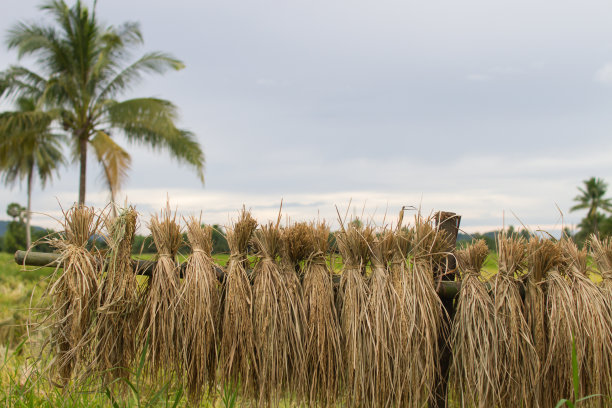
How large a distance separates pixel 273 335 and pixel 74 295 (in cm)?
84

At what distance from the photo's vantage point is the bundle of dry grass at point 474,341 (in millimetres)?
1919

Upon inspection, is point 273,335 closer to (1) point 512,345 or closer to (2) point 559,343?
(1) point 512,345

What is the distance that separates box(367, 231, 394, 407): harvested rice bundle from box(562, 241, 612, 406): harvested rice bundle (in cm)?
80

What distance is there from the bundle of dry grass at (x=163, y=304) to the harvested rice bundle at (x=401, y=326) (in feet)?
3.04

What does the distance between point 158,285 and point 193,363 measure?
0.37 meters

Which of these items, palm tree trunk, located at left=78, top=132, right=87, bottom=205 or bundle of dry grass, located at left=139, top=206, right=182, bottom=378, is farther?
palm tree trunk, located at left=78, top=132, right=87, bottom=205

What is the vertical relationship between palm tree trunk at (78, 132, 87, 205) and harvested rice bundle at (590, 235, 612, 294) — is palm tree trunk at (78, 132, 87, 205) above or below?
above

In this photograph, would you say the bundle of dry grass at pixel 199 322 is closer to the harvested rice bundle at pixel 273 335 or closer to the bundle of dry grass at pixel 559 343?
the harvested rice bundle at pixel 273 335

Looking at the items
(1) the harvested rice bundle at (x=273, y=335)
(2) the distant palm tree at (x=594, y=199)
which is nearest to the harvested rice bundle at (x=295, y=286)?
(1) the harvested rice bundle at (x=273, y=335)

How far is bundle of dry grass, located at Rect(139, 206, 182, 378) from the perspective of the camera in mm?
1935

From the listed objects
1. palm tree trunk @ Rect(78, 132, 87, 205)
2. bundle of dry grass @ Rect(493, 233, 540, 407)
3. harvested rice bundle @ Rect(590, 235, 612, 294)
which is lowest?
bundle of dry grass @ Rect(493, 233, 540, 407)

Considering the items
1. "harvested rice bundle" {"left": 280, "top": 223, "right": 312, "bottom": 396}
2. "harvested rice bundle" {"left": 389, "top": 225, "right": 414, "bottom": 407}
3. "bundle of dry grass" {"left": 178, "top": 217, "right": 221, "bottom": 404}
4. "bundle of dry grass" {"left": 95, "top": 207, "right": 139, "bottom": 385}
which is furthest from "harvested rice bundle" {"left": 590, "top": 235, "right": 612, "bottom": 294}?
"bundle of dry grass" {"left": 95, "top": 207, "right": 139, "bottom": 385}

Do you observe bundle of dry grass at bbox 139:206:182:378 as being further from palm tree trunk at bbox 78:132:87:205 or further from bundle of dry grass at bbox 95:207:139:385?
palm tree trunk at bbox 78:132:87:205

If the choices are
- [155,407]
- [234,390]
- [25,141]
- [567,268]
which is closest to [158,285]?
[234,390]
